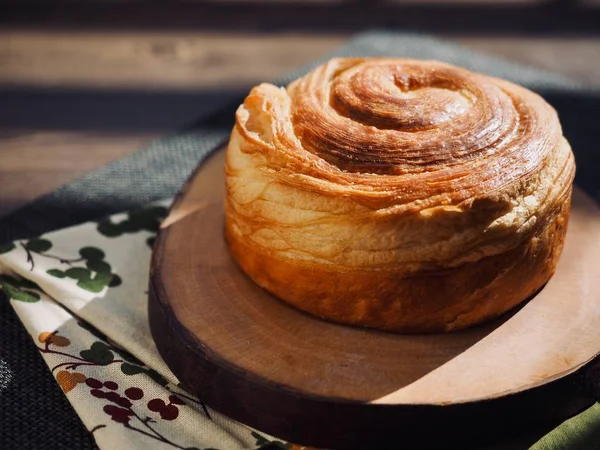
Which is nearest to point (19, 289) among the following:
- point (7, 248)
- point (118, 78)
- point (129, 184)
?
point (7, 248)

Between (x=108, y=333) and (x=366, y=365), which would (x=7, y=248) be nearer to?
(x=108, y=333)

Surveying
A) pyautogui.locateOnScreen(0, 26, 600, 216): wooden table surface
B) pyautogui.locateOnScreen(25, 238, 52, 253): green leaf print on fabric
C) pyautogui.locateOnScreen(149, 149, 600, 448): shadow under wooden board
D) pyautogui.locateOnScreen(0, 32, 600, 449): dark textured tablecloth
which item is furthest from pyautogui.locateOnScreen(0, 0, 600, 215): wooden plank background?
pyautogui.locateOnScreen(149, 149, 600, 448): shadow under wooden board

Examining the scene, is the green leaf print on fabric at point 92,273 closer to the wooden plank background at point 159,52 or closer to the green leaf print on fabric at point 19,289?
the green leaf print on fabric at point 19,289

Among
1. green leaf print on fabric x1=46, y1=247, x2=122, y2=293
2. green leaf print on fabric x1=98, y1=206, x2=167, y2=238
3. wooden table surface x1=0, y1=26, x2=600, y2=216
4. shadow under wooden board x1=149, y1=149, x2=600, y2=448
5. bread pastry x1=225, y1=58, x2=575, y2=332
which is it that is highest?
bread pastry x1=225, y1=58, x2=575, y2=332

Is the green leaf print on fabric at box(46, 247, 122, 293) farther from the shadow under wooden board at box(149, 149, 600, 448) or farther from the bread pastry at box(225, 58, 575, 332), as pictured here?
the bread pastry at box(225, 58, 575, 332)

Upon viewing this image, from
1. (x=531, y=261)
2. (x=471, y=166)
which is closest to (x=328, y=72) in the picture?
(x=471, y=166)

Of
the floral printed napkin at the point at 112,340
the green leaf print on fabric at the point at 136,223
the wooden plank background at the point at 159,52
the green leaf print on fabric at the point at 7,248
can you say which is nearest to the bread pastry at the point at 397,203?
the floral printed napkin at the point at 112,340

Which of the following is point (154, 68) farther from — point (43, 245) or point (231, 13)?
point (43, 245)
